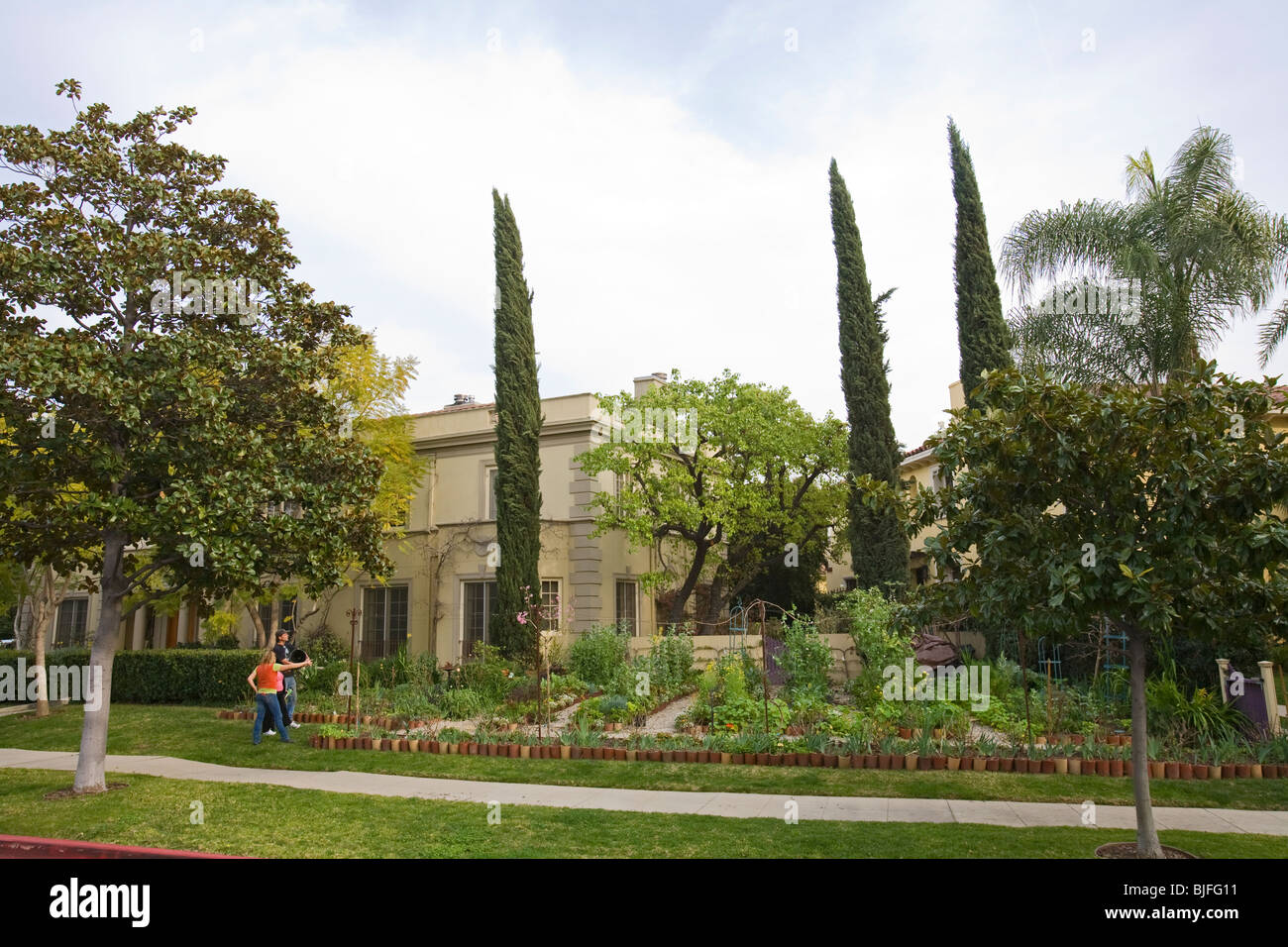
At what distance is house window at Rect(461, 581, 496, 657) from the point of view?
71.8ft

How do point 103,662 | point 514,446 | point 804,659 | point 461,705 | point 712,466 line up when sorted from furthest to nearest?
point 712,466 < point 514,446 < point 461,705 < point 804,659 < point 103,662

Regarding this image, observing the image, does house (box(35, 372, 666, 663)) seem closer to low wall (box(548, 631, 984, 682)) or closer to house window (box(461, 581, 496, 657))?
house window (box(461, 581, 496, 657))

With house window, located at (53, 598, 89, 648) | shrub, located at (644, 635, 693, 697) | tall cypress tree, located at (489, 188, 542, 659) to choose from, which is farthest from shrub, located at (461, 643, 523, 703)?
house window, located at (53, 598, 89, 648)

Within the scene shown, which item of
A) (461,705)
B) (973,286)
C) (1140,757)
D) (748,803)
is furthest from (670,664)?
(973,286)

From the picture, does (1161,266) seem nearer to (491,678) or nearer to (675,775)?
(675,775)

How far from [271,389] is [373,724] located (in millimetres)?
5974

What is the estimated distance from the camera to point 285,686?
15.2 metres

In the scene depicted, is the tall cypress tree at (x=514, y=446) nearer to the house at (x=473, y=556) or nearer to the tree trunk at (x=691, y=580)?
the house at (x=473, y=556)

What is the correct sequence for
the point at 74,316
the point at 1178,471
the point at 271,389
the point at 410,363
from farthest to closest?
the point at 410,363 < the point at 271,389 < the point at 74,316 < the point at 1178,471

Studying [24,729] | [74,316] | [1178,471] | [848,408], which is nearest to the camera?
[1178,471]

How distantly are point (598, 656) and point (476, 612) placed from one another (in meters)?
5.80

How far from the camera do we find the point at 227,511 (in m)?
9.77

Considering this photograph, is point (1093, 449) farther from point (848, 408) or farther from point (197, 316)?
point (848, 408)
